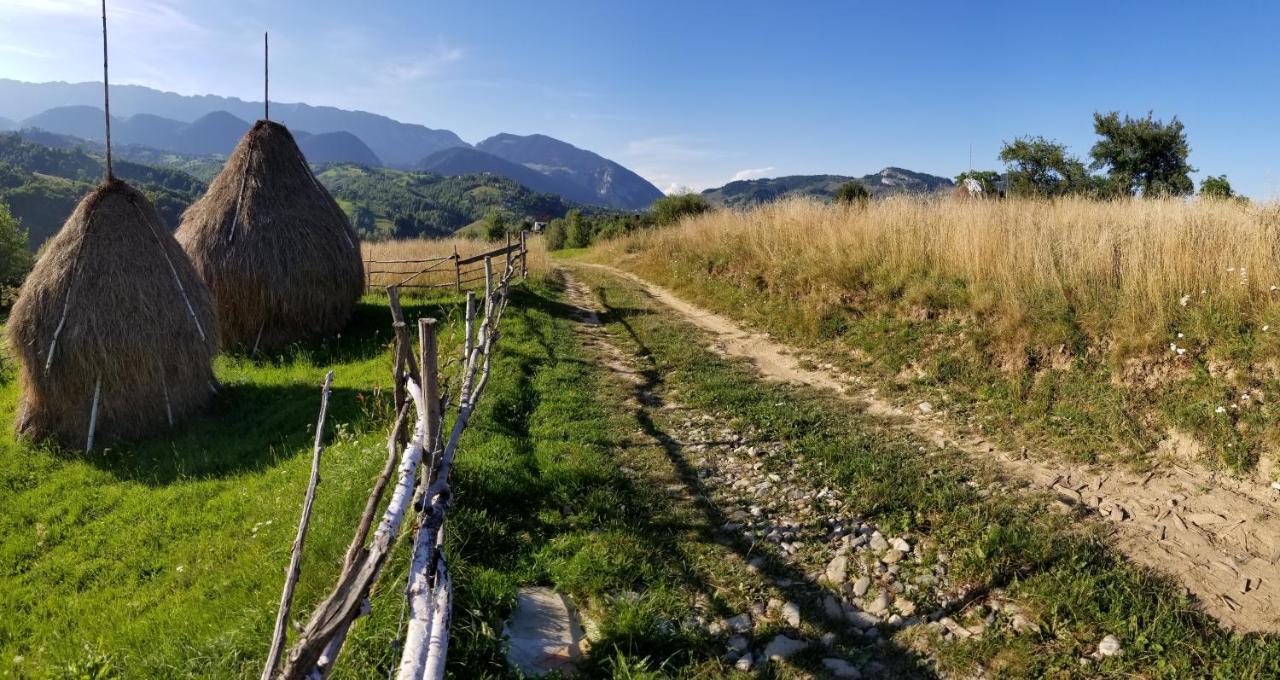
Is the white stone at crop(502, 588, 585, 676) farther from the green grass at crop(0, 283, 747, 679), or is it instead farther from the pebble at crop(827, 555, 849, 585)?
the pebble at crop(827, 555, 849, 585)

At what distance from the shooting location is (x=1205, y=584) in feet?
10.7

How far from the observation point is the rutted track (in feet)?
10.5

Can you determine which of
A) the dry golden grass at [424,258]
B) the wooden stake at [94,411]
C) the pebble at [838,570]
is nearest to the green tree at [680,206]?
the dry golden grass at [424,258]

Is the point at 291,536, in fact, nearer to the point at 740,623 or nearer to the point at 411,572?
the point at 411,572

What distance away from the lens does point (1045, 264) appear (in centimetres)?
704

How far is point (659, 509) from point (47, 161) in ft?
537

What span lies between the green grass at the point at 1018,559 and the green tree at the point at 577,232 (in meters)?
36.9

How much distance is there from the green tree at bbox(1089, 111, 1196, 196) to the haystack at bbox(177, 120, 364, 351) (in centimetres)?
2270

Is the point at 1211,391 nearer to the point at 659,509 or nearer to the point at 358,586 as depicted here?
the point at 659,509

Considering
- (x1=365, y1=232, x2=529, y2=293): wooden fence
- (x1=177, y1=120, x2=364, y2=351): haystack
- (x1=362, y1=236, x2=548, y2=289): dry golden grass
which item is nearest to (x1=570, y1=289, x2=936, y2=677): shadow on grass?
(x1=177, y1=120, x2=364, y2=351): haystack

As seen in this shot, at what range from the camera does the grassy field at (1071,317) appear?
4.81 metres

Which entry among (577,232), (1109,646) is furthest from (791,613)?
(577,232)

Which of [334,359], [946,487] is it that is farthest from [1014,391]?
[334,359]

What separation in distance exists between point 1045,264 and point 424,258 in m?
15.2
